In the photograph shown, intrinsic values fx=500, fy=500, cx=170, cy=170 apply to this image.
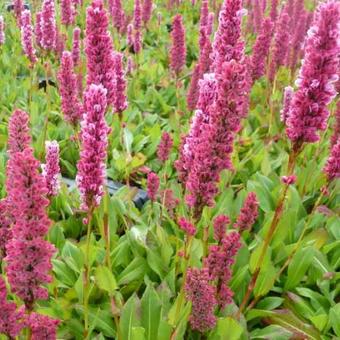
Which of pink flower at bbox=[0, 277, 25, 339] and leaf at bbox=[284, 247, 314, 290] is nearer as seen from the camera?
pink flower at bbox=[0, 277, 25, 339]

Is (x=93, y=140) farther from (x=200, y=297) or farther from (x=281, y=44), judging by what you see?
(x=281, y=44)

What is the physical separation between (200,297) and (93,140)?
1140mm

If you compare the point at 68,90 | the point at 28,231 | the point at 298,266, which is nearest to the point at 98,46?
the point at 28,231

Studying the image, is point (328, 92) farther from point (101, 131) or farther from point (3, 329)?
point (3, 329)

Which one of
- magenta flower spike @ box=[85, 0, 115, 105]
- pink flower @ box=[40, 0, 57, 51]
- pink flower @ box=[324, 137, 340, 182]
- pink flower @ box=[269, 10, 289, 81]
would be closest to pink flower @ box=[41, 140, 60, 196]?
magenta flower spike @ box=[85, 0, 115, 105]

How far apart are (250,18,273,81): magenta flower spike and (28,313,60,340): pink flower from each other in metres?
4.05

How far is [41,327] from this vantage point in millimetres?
2164

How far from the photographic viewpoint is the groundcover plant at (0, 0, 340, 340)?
7.75 ft

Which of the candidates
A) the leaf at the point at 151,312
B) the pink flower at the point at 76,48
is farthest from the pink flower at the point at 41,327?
the pink flower at the point at 76,48

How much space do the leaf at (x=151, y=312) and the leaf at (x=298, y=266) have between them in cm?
126

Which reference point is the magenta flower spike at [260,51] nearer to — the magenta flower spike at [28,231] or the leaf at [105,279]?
the leaf at [105,279]

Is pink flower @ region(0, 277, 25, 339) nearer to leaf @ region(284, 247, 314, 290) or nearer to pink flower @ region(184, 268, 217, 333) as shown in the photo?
pink flower @ region(184, 268, 217, 333)

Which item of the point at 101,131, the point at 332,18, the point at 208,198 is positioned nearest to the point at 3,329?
the point at 101,131

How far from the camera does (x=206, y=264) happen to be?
3.16 meters
